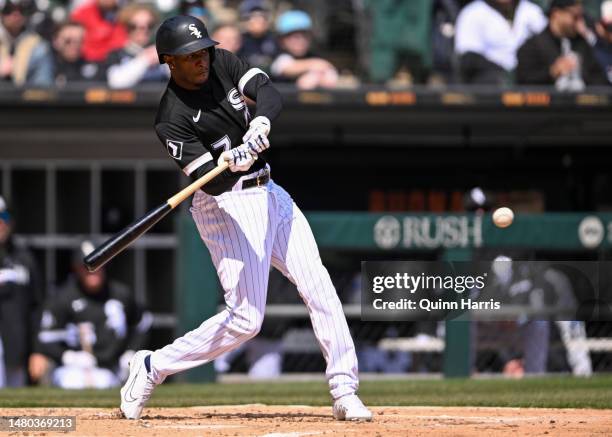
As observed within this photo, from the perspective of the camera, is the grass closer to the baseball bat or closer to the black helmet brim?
the baseball bat

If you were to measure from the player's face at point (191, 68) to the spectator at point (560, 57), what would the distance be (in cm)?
669

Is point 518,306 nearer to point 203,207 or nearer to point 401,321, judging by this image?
point 401,321

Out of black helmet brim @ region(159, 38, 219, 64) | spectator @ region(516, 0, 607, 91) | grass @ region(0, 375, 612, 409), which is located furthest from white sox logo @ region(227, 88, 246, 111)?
spectator @ region(516, 0, 607, 91)

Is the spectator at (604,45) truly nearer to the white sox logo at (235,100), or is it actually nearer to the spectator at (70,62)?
the spectator at (70,62)

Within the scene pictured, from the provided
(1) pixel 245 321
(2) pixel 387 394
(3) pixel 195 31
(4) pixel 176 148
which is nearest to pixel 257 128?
(4) pixel 176 148

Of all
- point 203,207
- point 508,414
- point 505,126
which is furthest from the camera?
point 505,126

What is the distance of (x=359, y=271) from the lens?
34.4ft

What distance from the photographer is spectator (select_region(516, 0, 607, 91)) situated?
39.4ft

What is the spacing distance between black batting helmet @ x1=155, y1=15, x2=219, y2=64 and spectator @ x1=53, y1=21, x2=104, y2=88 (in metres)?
6.30

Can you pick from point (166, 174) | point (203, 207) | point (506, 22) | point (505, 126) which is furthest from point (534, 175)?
point (203, 207)

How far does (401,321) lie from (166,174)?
3.96m

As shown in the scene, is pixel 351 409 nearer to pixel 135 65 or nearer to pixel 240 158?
pixel 240 158

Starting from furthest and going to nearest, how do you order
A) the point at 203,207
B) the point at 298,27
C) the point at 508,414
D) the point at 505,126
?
the point at 505,126
the point at 298,27
the point at 508,414
the point at 203,207

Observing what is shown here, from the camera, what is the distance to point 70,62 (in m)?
12.0
